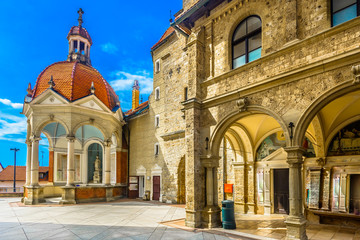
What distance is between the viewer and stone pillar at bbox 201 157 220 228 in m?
9.77

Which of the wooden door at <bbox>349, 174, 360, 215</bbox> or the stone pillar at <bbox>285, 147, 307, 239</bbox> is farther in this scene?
the wooden door at <bbox>349, 174, 360, 215</bbox>

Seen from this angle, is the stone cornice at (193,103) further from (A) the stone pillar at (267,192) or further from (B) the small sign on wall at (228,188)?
(B) the small sign on wall at (228,188)

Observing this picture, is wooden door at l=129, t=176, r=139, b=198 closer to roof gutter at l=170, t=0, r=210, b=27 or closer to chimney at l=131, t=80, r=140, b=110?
chimney at l=131, t=80, r=140, b=110

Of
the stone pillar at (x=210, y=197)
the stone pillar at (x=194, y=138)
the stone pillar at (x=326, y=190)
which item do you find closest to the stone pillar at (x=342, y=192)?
the stone pillar at (x=326, y=190)

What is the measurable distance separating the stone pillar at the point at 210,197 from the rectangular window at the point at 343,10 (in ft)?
20.0

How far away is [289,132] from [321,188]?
13.9 ft

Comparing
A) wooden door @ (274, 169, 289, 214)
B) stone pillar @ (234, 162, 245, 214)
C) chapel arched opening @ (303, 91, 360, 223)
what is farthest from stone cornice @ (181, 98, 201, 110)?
wooden door @ (274, 169, 289, 214)

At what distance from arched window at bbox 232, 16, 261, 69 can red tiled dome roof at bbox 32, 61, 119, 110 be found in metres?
13.9

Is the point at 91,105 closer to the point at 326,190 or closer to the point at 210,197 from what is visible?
the point at 210,197

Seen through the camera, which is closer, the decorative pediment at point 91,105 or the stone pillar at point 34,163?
the stone pillar at point 34,163

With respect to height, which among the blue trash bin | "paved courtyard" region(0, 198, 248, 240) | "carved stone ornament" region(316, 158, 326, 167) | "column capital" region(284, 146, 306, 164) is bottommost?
"paved courtyard" region(0, 198, 248, 240)

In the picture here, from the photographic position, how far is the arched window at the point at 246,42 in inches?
366

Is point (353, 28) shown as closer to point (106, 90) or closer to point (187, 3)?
point (187, 3)

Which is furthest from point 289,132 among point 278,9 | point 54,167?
point 54,167
